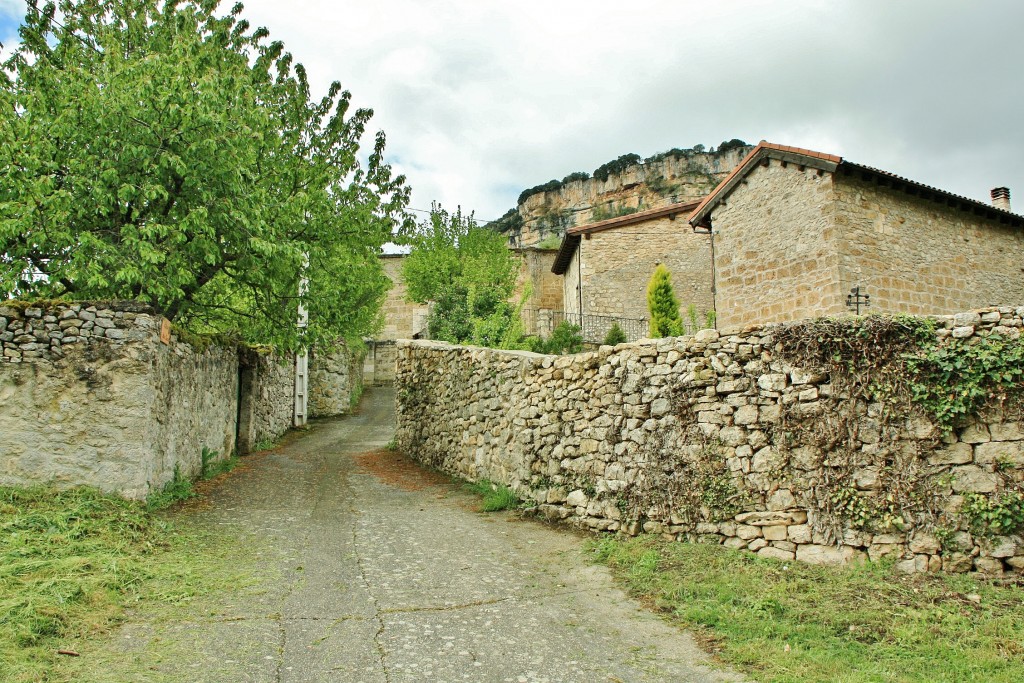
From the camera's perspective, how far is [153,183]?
328 inches

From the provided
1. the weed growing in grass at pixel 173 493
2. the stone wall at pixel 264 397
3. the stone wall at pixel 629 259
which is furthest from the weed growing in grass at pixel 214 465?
the stone wall at pixel 629 259

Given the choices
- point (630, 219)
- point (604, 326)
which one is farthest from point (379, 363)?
point (630, 219)

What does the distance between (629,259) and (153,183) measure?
679 inches

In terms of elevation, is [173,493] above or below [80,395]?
below

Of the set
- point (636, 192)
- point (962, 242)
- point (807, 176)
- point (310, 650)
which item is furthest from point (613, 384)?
point (636, 192)

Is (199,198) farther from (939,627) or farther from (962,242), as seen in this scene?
(962,242)

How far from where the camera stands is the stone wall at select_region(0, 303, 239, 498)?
24.0 ft

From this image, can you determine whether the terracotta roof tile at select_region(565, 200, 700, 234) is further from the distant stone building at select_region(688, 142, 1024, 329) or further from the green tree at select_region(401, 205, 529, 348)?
the distant stone building at select_region(688, 142, 1024, 329)

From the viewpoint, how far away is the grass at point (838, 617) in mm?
3953

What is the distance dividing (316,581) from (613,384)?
12.3 ft

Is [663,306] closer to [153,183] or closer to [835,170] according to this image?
[835,170]

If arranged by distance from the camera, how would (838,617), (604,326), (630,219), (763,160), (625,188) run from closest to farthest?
(838,617)
(763,160)
(604,326)
(630,219)
(625,188)

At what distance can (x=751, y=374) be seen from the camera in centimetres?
628

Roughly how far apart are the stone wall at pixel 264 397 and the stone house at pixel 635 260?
34.5ft
